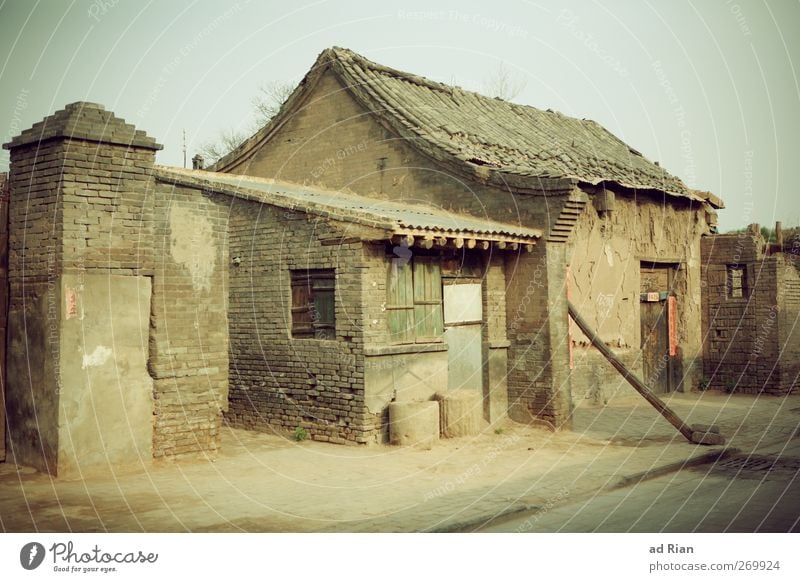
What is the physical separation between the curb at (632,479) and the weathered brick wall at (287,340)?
3.62 meters

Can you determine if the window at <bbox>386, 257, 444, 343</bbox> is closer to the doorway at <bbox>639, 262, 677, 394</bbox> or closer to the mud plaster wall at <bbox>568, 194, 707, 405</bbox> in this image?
the mud plaster wall at <bbox>568, 194, 707, 405</bbox>

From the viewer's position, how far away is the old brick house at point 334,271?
353 inches

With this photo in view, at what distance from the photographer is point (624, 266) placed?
644 inches

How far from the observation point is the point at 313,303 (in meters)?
12.1

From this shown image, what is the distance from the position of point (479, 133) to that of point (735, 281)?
7379 mm

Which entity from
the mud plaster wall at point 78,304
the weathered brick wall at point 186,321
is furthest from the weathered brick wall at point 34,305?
the weathered brick wall at point 186,321

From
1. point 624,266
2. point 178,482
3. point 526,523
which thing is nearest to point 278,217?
point 178,482

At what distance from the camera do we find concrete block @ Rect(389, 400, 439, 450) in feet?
36.8

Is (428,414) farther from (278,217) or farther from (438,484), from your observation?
(278,217)

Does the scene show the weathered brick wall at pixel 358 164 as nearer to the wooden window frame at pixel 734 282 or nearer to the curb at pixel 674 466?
the curb at pixel 674 466

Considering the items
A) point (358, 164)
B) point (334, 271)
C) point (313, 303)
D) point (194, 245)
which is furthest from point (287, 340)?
point (358, 164)

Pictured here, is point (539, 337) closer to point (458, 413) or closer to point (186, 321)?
point (458, 413)

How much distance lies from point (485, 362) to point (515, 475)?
370cm

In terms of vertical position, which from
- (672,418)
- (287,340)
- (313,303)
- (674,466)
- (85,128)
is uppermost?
(85,128)
